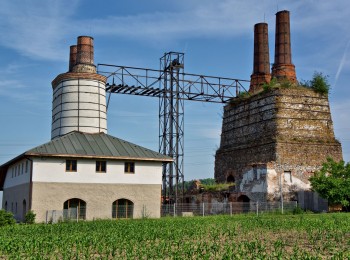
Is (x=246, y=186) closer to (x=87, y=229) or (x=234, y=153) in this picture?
(x=234, y=153)

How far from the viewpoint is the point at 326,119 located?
36.8 meters

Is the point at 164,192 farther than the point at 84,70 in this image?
Yes

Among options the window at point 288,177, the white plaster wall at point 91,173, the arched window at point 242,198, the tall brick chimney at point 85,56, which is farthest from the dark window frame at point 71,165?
the window at point 288,177

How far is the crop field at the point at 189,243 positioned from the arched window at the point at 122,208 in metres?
5.95

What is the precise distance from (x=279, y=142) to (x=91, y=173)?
1406cm

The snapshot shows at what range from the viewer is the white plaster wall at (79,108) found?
30812 millimetres

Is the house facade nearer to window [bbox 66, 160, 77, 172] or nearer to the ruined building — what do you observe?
window [bbox 66, 160, 77, 172]

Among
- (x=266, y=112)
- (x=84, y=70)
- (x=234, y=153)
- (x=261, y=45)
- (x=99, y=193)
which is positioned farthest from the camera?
(x=261, y=45)

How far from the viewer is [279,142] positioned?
3412cm

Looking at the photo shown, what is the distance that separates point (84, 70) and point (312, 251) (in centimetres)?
2249

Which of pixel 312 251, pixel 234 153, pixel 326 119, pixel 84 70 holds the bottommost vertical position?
pixel 312 251

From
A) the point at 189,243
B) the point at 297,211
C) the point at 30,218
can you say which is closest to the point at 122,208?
the point at 30,218

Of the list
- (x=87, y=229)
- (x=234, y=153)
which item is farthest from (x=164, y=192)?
(x=87, y=229)

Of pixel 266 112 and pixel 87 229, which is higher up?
pixel 266 112
